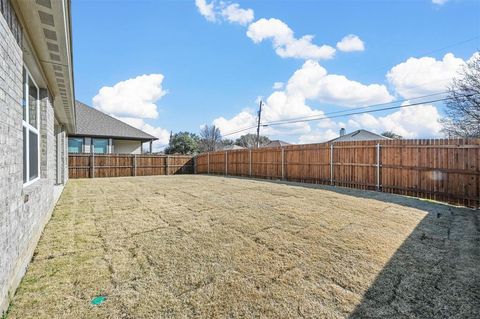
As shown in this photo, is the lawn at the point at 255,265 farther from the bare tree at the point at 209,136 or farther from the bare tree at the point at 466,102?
the bare tree at the point at 209,136

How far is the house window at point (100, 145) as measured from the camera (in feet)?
67.1

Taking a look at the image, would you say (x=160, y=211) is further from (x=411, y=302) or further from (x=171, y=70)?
(x=171, y=70)

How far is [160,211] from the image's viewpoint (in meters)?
6.00

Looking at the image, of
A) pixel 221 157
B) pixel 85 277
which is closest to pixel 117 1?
pixel 85 277

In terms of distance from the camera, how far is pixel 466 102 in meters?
15.0

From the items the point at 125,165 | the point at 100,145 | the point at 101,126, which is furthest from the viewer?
the point at 101,126

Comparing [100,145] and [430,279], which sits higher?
[100,145]

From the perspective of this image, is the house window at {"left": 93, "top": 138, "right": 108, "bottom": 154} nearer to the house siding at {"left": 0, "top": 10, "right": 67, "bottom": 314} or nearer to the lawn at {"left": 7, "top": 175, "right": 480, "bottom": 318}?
the lawn at {"left": 7, "top": 175, "right": 480, "bottom": 318}

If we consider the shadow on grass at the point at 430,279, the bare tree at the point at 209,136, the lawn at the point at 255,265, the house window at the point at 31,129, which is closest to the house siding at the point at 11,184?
the lawn at the point at 255,265

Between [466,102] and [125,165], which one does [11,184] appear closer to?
[125,165]

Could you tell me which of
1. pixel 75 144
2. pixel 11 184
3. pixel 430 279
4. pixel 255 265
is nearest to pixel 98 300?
pixel 11 184

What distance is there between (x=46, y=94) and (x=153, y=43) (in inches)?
255

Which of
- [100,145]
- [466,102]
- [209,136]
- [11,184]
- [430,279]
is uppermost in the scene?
[209,136]

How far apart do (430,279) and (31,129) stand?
6157mm
